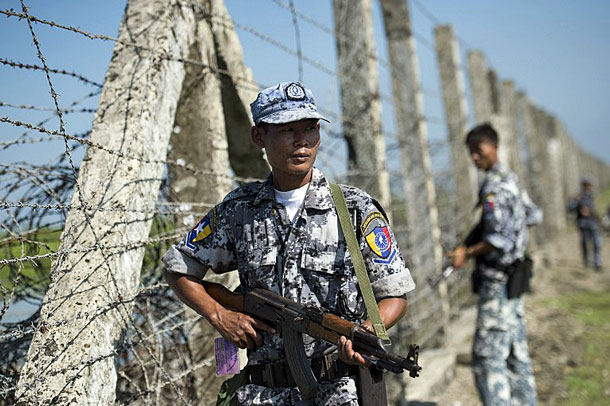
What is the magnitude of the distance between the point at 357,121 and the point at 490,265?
124cm

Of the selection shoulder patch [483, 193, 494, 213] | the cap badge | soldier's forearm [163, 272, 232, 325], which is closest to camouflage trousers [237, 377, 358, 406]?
soldier's forearm [163, 272, 232, 325]

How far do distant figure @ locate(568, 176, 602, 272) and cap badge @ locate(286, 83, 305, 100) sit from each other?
1126 cm

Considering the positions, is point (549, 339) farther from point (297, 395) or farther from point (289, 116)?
point (289, 116)

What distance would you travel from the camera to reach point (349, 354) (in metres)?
1.95

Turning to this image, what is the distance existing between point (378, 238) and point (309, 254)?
0.75 feet

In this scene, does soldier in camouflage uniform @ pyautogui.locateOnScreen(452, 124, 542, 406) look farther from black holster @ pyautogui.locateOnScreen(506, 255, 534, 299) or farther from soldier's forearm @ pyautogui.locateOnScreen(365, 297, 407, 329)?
soldier's forearm @ pyautogui.locateOnScreen(365, 297, 407, 329)

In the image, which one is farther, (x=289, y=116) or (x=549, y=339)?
(x=549, y=339)

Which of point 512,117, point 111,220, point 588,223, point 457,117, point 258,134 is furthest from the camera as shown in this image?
point 512,117

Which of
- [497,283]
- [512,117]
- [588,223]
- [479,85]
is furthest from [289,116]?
[512,117]

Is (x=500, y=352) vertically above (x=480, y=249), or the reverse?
(x=480, y=249)

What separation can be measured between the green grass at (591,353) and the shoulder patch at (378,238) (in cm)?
346

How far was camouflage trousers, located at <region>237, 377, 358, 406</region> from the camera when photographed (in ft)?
7.04

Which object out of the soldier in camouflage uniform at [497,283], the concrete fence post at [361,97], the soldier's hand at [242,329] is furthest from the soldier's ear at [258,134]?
the soldier in camouflage uniform at [497,283]

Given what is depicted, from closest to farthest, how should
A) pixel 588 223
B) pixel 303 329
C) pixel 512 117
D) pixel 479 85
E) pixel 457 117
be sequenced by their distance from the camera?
pixel 303 329 → pixel 457 117 → pixel 479 85 → pixel 588 223 → pixel 512 117
